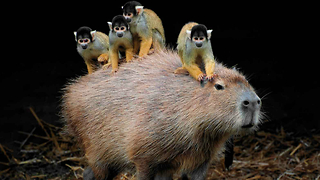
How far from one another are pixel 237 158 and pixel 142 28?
2610 mm

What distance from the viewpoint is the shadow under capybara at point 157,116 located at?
309 cm

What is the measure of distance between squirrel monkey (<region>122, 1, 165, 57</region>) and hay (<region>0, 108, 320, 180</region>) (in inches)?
68.4

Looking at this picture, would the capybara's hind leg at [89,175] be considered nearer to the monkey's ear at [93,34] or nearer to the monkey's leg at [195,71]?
the monkey's ear at [93,34]

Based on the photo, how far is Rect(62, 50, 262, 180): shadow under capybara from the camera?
309 cm

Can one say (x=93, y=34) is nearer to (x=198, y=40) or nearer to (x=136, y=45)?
(x=136, y=45)

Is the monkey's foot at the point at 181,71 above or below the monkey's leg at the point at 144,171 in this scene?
above

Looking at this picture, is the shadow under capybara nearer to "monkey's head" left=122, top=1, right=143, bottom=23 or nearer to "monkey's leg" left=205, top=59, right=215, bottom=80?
"monkey's leg" left=205, top=59, right=215, bottom=80

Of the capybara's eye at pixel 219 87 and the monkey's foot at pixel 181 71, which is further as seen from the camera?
the monkey's foot at pixel 181 71

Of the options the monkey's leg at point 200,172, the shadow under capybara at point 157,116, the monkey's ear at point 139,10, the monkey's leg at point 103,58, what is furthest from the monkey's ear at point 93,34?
the monkey's leg at point 200,172

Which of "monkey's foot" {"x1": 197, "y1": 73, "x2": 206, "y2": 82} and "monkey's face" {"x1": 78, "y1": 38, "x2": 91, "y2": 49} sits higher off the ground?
"monkey's face" {"x1": 78, "y1": 38, "x2": 91, "y2": 49}

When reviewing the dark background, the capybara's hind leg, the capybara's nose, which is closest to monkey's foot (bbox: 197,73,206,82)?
the capybara's nose

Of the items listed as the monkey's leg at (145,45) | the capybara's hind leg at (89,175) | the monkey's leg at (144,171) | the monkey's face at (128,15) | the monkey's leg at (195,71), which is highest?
the monkey's face at (128,15)

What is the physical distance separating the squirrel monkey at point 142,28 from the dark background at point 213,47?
1710 millimetres

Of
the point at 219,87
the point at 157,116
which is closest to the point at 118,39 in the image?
the point at 157,116
